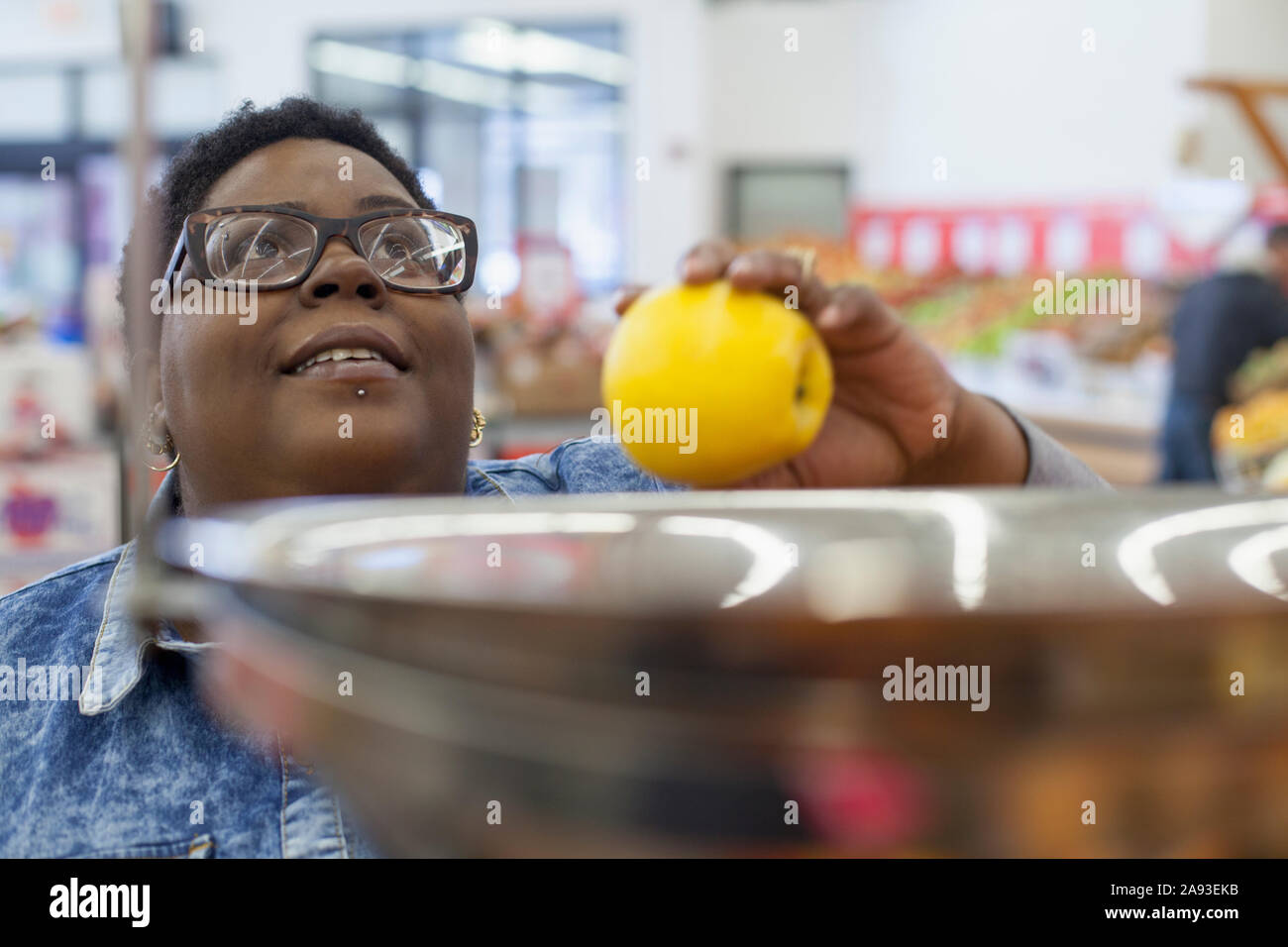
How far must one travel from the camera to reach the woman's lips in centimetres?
86

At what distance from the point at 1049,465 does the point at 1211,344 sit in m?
3.42

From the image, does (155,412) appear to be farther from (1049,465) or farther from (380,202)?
(1049,465)

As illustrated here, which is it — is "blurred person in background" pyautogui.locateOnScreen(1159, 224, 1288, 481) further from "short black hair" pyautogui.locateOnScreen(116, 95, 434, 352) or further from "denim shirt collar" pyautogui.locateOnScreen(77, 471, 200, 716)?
"denim shirt collar" pyautogui.locateOnScreen(77, 471, 200, 716)

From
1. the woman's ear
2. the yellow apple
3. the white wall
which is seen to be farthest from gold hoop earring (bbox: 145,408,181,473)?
the white wall

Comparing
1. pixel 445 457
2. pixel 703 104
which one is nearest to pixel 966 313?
pixel 703 104

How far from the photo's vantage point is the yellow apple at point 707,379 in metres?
0.61

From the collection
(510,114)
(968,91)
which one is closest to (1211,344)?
(968,91)

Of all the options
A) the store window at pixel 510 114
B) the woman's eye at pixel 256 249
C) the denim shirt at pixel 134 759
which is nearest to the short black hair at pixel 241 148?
the woman's eye at pixel 256 249

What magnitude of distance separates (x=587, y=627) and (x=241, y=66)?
953cm

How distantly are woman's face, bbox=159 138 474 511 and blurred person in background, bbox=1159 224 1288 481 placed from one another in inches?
138

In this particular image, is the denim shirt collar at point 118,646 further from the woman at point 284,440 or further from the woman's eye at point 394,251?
the woman's eye at point 394,251

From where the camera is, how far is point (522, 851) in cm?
34
